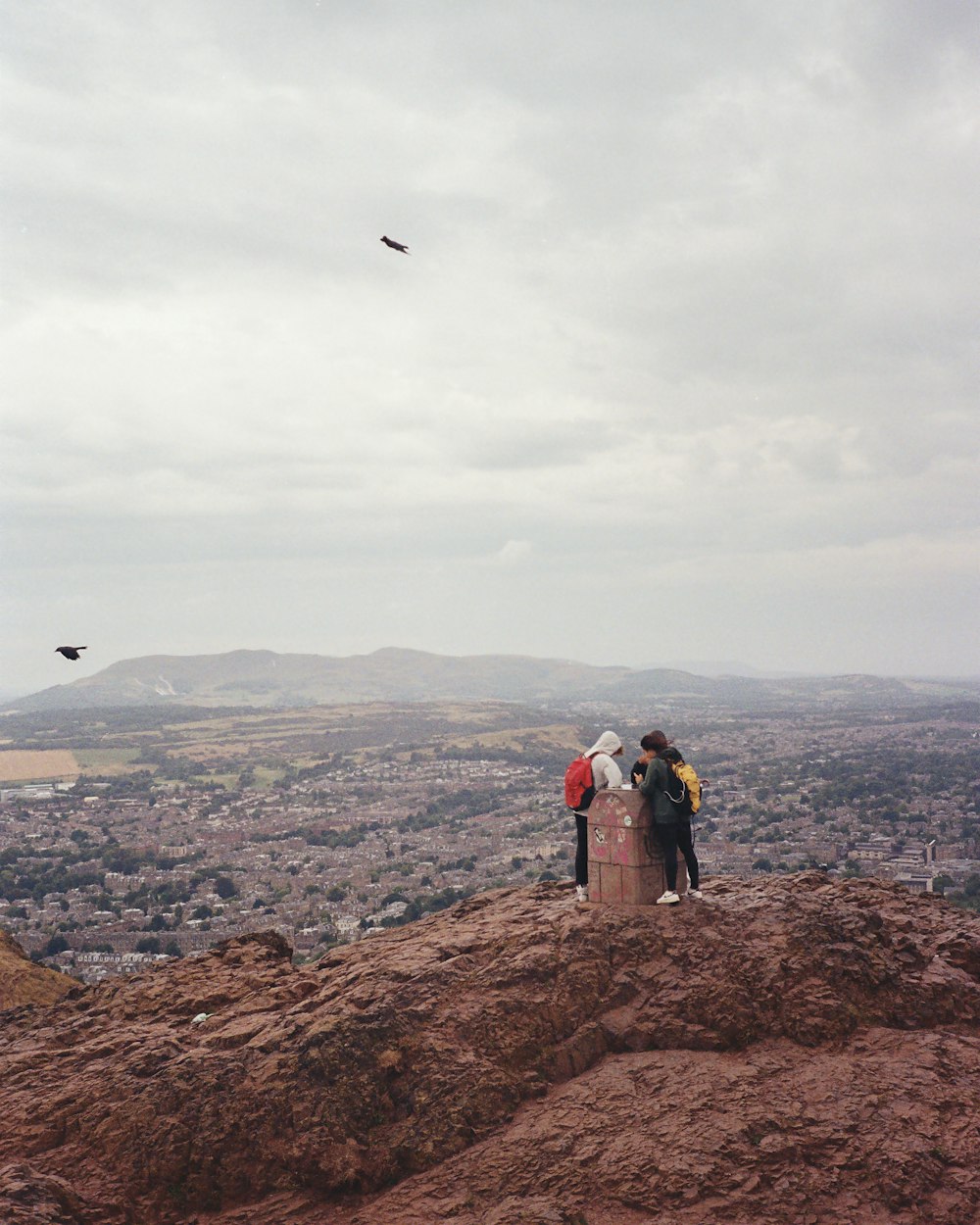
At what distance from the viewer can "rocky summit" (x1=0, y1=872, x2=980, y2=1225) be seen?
727 cm

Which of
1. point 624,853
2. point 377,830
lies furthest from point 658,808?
point 377,830

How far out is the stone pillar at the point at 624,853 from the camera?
10.4 metres

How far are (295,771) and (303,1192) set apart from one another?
116 m

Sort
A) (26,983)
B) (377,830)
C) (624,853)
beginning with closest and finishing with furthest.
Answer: (624,853) < (26,983) < (377,830)

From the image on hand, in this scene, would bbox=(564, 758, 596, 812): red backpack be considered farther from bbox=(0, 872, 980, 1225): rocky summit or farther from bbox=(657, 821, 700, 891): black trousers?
bbox=(0, 872, 980, 1225): rocky summit

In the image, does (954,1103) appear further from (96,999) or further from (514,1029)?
(96,999)

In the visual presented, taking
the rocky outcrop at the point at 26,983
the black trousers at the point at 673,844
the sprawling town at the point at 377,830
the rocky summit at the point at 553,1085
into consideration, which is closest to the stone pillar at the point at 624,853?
the black trousers at the point at 673,844

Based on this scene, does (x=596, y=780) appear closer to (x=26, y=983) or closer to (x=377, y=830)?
(x=26, y=983)

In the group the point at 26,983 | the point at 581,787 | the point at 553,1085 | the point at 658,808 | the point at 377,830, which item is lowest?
the point at 377,830

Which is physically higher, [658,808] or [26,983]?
[658,808]

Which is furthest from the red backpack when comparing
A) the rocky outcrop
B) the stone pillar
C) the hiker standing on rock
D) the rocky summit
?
the rocky outcrop

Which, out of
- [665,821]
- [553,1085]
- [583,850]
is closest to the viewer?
[553,1085]

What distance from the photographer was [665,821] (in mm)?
10367

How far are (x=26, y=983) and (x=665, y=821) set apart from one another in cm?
1188
